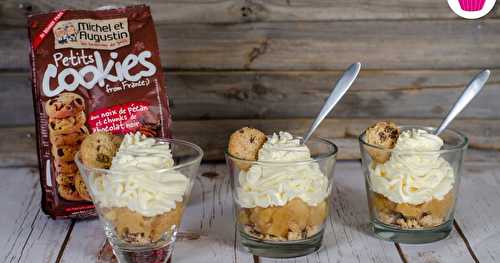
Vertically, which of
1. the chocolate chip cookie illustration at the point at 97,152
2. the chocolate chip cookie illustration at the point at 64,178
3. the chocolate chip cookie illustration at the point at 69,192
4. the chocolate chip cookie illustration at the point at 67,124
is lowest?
the chocolate chip cookie illustration at the point at 69,192

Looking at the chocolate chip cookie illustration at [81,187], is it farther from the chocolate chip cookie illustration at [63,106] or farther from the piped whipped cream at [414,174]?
the piped whipped cream at [414,174]

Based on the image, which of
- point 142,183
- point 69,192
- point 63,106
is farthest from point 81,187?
point 142,183

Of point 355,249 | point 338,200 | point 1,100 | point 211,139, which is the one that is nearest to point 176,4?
point 211,139

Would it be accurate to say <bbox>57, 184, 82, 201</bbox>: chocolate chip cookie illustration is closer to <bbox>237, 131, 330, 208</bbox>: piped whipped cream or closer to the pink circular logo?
<bbox>237, 131, 330, 208</bbox>: piped whipped cream

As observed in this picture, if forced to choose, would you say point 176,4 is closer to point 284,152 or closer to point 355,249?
point 284,152

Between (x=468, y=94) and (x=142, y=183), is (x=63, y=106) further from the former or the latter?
(x=468, y=94)

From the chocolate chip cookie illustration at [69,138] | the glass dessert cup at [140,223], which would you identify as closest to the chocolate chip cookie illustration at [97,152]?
the glass dessert cup at [140,223]
